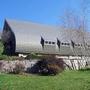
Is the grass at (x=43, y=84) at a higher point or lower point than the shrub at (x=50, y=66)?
lower

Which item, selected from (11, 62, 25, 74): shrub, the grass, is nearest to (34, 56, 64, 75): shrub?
(11, 62, 25, 74): shrub

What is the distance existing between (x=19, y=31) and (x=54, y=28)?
9209mm

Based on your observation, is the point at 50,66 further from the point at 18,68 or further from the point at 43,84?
the point at 43,84

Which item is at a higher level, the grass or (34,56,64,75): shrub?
(34,56,64,75): shrub

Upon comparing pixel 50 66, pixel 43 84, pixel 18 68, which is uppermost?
pixel 50 66

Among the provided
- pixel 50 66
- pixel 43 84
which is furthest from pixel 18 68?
pixel 43 84

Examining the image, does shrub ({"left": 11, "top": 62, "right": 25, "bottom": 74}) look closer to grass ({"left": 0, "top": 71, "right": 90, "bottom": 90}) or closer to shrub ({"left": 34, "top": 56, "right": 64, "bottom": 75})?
shrub ({"left": 34, "top": 56, "right": 64, "bottom": 75})

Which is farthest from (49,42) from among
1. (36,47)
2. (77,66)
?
(77,66)

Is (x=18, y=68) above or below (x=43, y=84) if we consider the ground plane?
above

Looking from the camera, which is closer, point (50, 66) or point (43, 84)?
point (43, 84)

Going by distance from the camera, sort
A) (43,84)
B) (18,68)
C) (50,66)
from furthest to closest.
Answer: (50,66), (18,68), (43,84)

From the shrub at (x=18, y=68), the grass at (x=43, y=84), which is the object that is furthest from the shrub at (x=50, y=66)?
the grass at (x=43, y=84)

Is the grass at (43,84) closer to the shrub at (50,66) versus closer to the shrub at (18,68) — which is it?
the shrub at (18,68)

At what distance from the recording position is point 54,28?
189 feet
